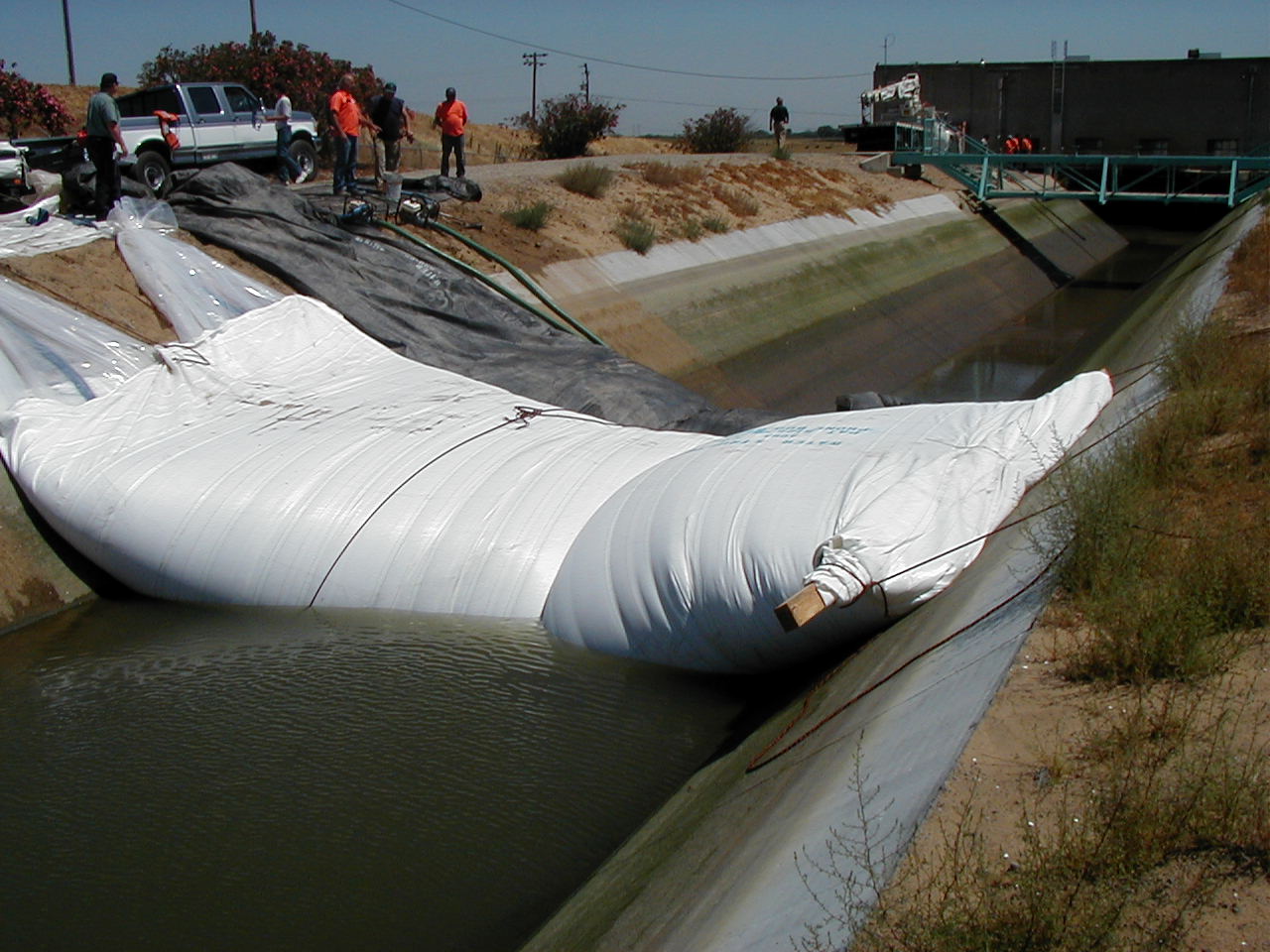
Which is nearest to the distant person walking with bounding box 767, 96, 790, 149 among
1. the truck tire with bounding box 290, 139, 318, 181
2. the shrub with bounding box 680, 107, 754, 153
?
the shrub with bounding box 680, 107, 754, 153

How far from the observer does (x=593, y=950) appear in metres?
3.84

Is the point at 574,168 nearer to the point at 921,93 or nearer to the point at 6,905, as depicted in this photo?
the point at 6,905

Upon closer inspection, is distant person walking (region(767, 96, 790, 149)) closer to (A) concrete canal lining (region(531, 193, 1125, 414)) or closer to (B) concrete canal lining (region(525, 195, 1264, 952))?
(A) concrete canal lining (region(531, 193, 1125, 414))

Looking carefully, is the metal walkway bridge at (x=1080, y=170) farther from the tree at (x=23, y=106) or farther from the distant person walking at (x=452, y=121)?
the tree at (x=23, y=106)

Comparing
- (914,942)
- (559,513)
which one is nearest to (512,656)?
(559,513)

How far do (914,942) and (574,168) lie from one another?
1710cm

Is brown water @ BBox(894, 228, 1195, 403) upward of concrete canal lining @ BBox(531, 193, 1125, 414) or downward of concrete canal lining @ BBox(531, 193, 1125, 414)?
downward

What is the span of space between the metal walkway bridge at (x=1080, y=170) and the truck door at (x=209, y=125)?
55.0 feet

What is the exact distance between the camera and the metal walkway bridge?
25234 mm

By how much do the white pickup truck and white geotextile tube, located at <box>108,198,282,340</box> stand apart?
165 inches

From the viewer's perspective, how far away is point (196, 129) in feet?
52.3

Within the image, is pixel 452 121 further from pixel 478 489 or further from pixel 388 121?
pixel 478 489

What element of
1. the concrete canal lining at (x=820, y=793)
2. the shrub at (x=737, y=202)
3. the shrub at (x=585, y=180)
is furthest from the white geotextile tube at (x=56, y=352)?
the shrub at (x=737, y=202)

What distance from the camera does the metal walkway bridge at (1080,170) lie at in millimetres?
25234
